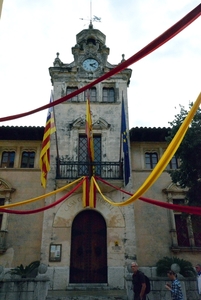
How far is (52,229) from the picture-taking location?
13164 millimetres

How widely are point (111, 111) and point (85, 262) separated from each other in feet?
30.8

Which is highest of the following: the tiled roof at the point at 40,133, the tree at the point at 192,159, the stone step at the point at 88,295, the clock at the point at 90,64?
the clock at the point at 90,64

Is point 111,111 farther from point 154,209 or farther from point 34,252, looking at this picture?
point 34,252

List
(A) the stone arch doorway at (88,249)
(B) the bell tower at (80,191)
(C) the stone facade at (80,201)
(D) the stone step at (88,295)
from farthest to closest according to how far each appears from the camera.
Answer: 1. (C) the stone facade at (80,201)
2. (B) the bell tower at (80,191)
3. (A) the stone arch doorway at (88,249)
4. (D) the stone step at (88,295)

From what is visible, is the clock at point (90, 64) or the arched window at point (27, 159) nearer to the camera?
the arched window at point (27, 159)

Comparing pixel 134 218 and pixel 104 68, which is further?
pixel 104 68

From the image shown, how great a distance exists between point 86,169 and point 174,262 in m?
6.63

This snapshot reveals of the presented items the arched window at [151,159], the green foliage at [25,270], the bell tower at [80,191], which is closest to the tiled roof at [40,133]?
the arched window at [151,159]

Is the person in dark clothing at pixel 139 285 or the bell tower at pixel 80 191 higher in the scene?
the bell tower at pixel 80 191

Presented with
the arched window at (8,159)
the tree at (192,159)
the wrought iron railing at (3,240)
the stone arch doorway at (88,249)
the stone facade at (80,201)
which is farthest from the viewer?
the arched window at (8,159)

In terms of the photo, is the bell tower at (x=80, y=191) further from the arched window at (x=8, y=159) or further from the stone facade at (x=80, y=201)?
the arched window at (x=8, y=159)

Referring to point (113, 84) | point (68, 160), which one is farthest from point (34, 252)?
point (113, 84)

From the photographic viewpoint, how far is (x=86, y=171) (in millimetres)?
14500

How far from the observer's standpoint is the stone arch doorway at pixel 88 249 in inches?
492
